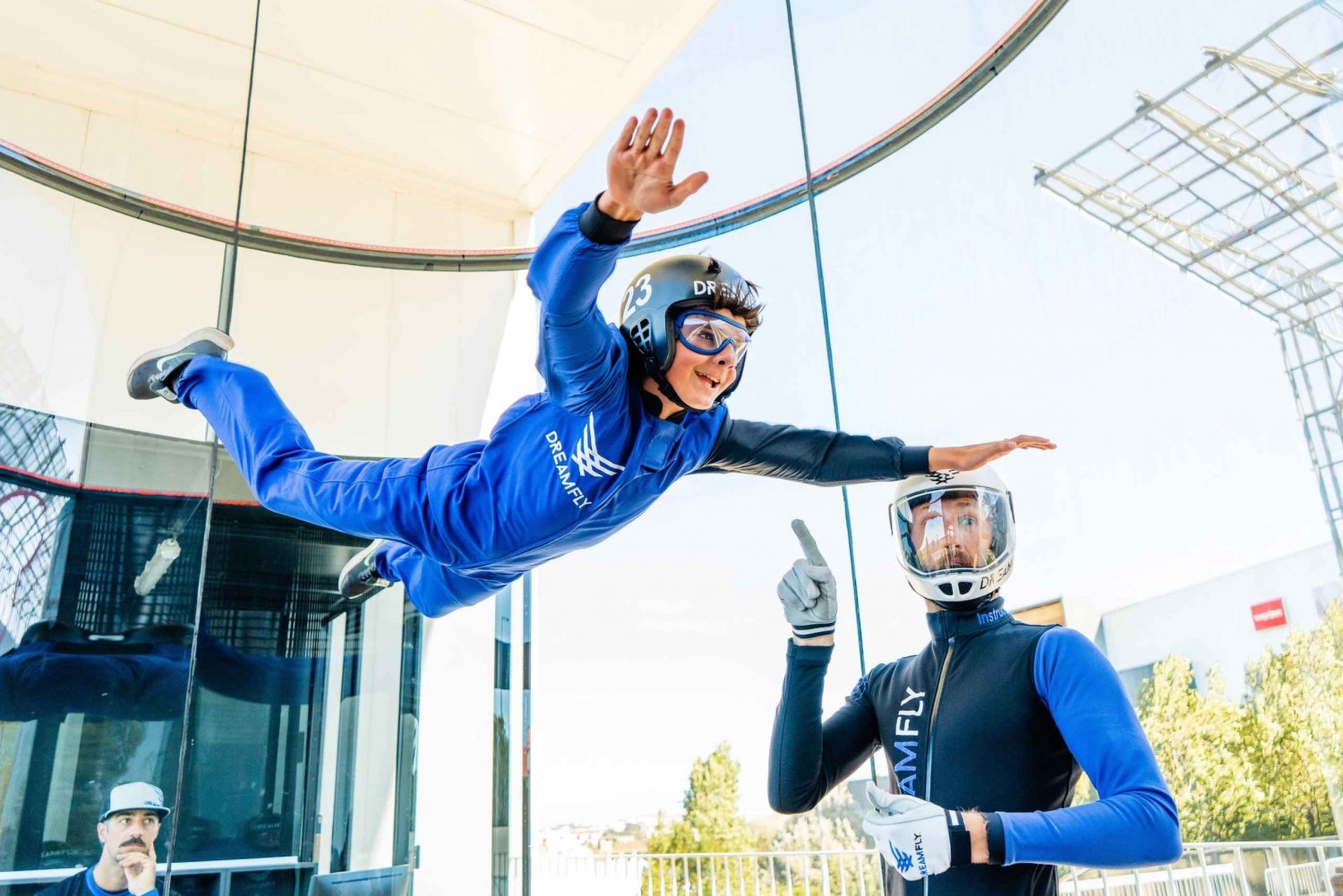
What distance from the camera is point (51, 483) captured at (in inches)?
108

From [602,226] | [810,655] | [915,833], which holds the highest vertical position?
[602,226]

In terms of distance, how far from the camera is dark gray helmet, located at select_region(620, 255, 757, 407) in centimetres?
175

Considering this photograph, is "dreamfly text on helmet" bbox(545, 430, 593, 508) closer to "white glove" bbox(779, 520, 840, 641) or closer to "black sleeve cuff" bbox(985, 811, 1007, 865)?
"white glove" bbox(779, 520, 840, 641)

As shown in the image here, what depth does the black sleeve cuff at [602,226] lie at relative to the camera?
1.38 meters

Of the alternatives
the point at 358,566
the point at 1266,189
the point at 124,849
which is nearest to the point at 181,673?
the point at 124,849

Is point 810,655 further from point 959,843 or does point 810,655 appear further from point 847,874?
point 847,874

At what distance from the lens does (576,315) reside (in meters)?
1.50

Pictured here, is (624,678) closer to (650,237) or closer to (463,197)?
(650,237)

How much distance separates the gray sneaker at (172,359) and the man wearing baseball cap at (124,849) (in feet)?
3.68

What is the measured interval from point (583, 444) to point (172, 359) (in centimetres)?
138

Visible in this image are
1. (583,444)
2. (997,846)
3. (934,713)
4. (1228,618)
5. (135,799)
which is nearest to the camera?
(997,846)

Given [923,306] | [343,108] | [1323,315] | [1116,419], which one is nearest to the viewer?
[1323,315]

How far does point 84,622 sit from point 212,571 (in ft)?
1.58

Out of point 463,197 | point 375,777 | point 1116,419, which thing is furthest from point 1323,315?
point 463,197
